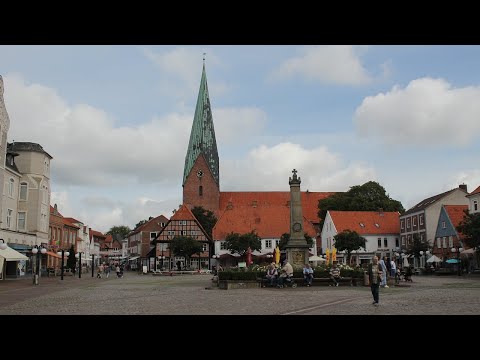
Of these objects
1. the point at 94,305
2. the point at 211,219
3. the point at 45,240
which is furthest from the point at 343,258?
the point at 94,305

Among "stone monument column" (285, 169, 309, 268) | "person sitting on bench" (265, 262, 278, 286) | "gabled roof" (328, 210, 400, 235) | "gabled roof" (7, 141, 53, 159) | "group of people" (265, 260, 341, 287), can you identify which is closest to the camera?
"group of people" (265, 260, 341, 287)

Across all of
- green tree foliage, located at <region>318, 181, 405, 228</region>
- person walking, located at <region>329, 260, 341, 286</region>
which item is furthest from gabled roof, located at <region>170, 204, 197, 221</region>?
person walking, located at <region>329, 260, 341, 286</region>

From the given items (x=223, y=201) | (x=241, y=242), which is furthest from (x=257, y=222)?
(x=223, y=201)

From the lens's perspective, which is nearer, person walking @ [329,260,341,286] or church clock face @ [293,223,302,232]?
person walking @ [329,260,341,286]

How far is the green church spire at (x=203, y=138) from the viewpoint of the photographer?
92562 millimetres

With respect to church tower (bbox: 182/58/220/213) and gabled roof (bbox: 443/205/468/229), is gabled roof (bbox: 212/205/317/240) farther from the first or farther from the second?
gabled roof (bbox: 443/205/468/229)

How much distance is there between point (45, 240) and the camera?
5247cm

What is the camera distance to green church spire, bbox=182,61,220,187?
9256 centimetres

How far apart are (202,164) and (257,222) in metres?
16.5
